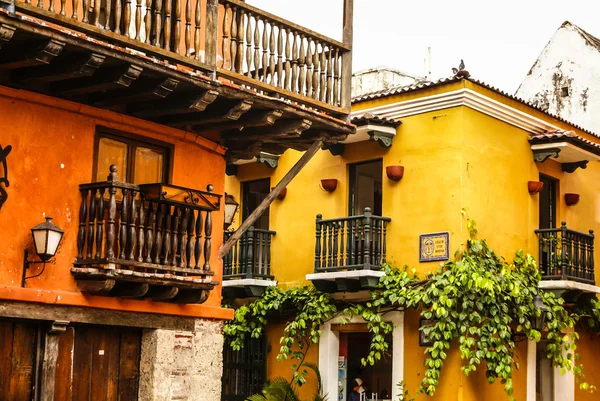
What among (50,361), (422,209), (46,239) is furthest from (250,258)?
(46,239)

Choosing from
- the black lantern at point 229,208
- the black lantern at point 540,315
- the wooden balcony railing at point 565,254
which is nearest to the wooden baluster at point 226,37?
the black lantern at point 229,208

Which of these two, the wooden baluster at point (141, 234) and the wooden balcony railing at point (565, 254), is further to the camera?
the wooden balcony railing at point (565, 254)

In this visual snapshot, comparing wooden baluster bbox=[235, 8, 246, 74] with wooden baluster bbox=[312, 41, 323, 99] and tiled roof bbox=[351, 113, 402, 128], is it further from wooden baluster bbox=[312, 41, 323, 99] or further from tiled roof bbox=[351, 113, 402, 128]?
tiled roof bbox=[351, 113, 402, 128]

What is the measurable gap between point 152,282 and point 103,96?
2085 millimetres

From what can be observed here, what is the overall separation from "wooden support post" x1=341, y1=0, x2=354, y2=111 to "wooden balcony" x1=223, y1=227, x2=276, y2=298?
647 centimetres

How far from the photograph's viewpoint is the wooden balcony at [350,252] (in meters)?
18.2

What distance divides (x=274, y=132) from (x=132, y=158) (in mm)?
1877

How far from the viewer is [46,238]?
10.9 meters

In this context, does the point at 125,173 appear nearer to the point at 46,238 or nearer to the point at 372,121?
the point at 46,238

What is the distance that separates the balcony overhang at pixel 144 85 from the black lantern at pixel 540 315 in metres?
6.01

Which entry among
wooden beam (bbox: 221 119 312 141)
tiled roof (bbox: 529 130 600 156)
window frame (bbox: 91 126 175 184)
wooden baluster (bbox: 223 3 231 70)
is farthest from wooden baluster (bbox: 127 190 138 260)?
tiled roof (bbox: 529 130 600 156)

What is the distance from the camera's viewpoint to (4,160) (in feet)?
36.0

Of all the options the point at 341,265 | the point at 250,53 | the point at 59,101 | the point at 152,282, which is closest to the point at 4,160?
the point at 59,101

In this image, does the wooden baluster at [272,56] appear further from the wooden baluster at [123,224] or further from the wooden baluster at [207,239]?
the wooden baluster at [123,224]
